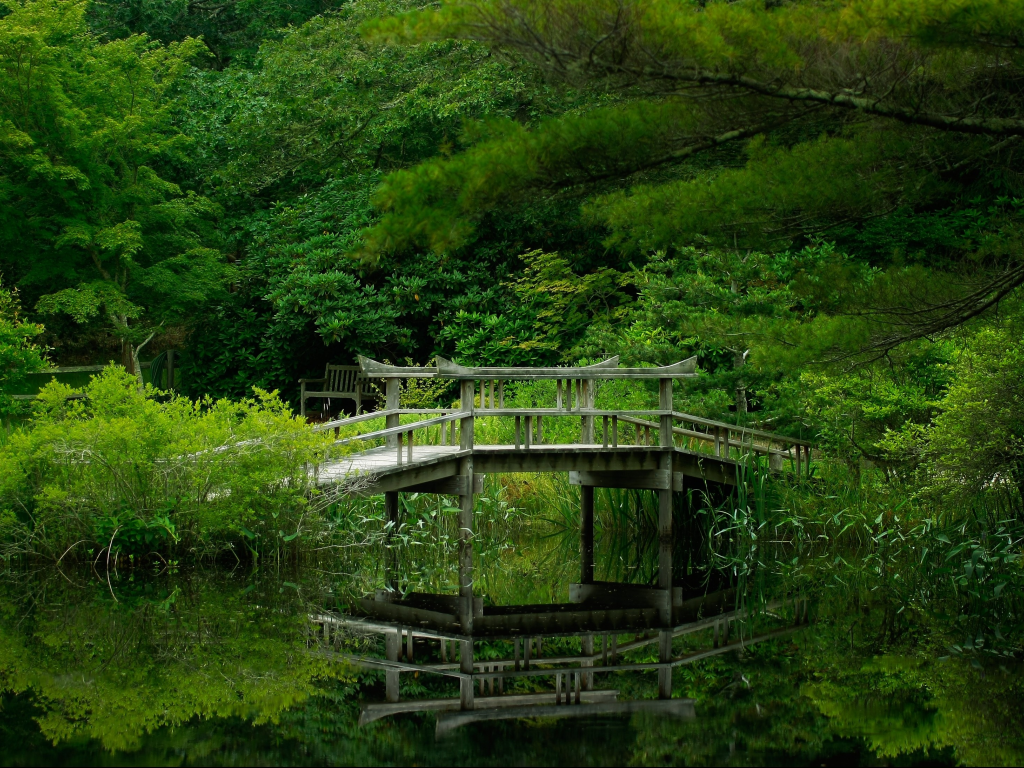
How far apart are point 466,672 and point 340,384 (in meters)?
13.3

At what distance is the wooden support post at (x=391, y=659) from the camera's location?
25.8 feet

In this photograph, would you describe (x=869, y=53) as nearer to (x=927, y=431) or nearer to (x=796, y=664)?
(x=796, y=664)

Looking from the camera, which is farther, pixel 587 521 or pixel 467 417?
pixel 587 521

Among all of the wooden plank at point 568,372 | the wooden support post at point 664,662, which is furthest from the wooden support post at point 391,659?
the wooden plank at point 568,372

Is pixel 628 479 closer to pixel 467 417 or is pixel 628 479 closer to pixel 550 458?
pixel 550 458

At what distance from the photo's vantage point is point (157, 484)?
11523mm

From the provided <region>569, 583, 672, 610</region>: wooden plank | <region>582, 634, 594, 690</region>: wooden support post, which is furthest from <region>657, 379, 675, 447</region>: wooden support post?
<region>582, 634, 594, 690</region>: wooden support post

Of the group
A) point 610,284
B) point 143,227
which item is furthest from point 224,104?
point 610,284

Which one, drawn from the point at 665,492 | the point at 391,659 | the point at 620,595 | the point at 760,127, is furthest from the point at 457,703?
the point at 665,492

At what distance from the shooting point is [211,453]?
1155 centimetres

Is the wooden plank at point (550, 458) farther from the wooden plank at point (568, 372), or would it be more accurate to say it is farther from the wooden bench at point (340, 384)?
the wooden bench at point (340, 384)

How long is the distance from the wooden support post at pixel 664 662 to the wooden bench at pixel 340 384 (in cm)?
1168

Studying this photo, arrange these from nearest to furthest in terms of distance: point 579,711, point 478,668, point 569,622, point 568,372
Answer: point 579,711, point 478,668, point 569,622, point 568,372

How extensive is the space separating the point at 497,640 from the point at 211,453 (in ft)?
11.7
